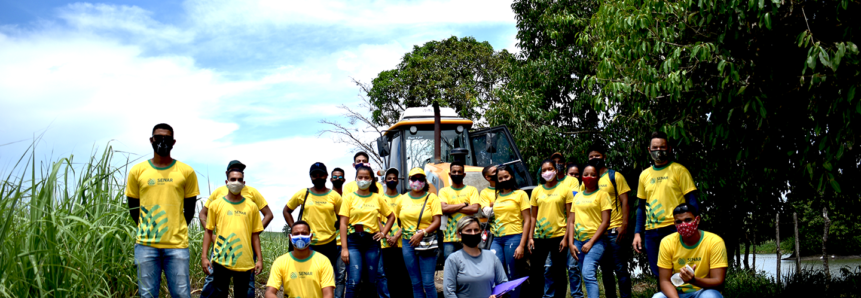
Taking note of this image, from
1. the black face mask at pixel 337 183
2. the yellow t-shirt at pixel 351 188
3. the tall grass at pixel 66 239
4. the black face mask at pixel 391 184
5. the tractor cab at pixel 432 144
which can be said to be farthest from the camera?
the tractor cab at pixel 432 144

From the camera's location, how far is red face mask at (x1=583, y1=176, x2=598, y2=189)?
7.09m

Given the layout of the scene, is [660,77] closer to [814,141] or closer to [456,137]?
[814,141]

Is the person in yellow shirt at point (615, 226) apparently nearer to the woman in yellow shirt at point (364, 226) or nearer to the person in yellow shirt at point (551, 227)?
the person in yellow shirt at point (551, 227)

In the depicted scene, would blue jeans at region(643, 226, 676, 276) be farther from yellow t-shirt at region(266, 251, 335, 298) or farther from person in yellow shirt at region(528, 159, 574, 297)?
yellow t-shirt at region(266, 251, 335, 298)

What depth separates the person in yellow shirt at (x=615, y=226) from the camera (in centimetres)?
706

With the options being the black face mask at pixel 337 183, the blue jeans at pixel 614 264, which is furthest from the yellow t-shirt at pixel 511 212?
the black face mask at pixel 337 183

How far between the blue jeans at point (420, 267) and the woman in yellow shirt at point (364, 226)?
33 centimetres

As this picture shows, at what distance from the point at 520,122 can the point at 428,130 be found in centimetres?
611

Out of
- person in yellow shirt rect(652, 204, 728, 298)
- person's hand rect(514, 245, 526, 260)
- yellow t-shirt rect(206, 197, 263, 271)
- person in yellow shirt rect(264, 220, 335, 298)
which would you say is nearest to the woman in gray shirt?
person in yellow shirt rect(264, 220, 335, 298)

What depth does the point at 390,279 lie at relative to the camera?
7641mm

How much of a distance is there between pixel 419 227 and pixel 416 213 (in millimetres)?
161

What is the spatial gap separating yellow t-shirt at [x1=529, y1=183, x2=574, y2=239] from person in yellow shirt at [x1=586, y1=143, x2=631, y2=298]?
0.42 meters

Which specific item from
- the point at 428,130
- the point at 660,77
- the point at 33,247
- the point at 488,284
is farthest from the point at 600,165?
the point at 33,247

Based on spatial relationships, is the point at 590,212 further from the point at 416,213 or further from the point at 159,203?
the point at 159,203
